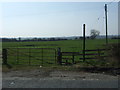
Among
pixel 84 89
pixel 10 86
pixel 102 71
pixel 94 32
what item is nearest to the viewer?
pixel 84 89

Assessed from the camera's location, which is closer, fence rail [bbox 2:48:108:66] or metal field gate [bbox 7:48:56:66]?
fence rail [bbox 2:48:108:66]

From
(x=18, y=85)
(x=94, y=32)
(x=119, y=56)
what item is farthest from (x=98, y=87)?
(x=94, y=32)

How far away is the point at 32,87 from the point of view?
914cm

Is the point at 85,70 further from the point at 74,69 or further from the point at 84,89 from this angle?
the point at 84,89

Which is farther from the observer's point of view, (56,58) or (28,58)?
(28,58)

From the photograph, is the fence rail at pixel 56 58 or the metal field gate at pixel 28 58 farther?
the metal field gate at pixel 28 58

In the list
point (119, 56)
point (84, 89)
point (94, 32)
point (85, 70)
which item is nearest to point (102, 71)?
point (85, 70)

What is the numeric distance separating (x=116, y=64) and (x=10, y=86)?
30.3 feet

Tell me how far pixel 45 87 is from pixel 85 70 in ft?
19.7

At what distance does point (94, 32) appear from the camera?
6147 inches

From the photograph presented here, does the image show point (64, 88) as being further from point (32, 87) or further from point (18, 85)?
point (18, 85)

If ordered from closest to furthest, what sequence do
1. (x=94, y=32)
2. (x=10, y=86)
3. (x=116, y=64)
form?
1. (x=10, y=86)
2. (x=116, y=64)
3. (x=94, y=32)

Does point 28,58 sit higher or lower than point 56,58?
lower

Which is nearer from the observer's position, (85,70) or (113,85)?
(113,85)
